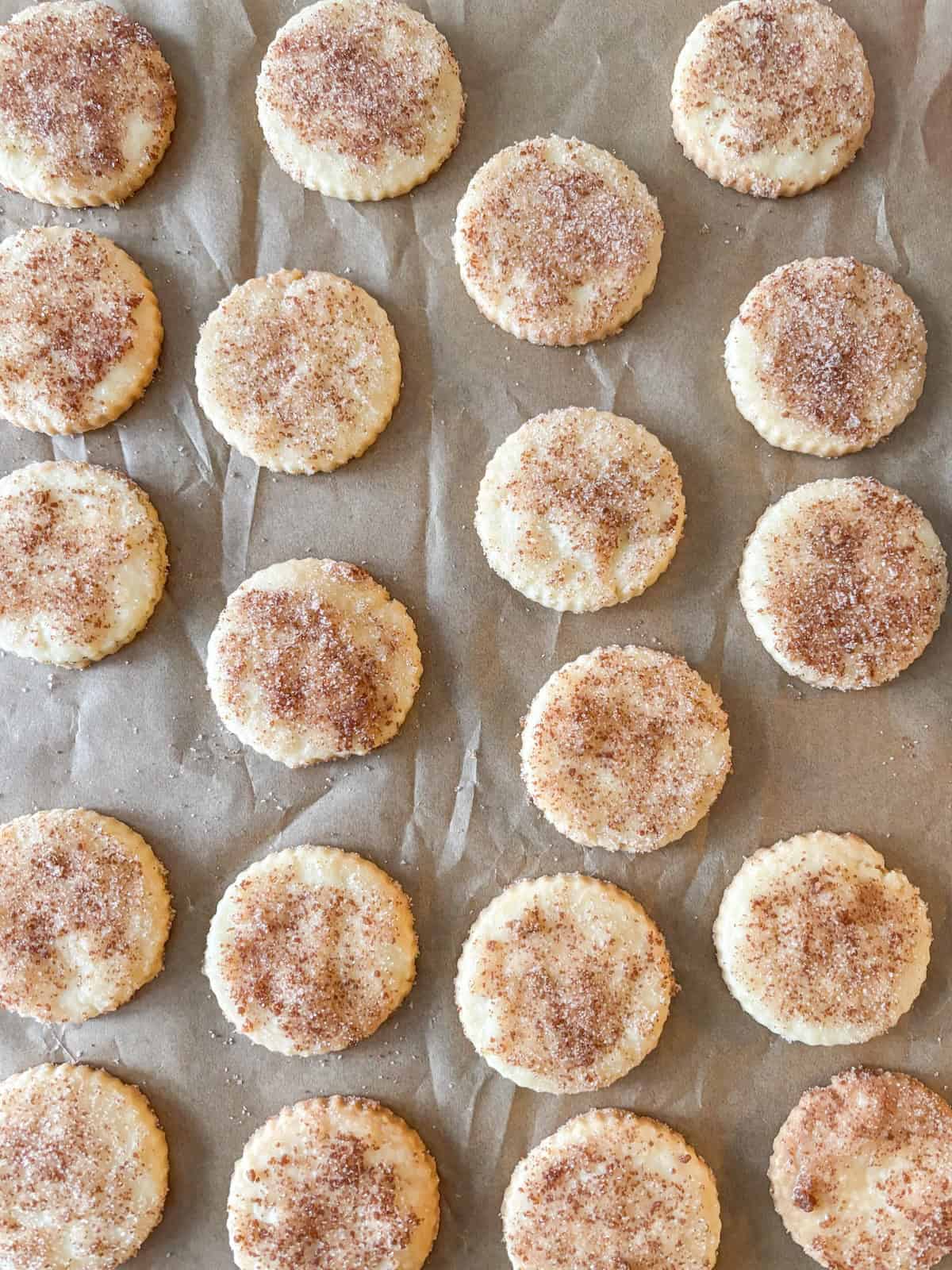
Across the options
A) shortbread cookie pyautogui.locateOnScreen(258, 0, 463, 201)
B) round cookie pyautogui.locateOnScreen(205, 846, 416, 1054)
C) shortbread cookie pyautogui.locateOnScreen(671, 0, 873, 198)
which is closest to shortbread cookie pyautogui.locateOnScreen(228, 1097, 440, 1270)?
round cookie pyautogui.locateOnScreen(205, 846, 416, 1054)

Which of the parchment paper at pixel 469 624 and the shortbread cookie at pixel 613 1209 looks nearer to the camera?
the shortbread cookie at pixel 613 1209

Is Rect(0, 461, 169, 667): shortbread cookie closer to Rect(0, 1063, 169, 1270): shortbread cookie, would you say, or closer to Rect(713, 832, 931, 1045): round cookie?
Rect(0, 1063, 169, 1270): shortbread cookie

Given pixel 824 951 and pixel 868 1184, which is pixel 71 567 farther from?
pixel 868 1184

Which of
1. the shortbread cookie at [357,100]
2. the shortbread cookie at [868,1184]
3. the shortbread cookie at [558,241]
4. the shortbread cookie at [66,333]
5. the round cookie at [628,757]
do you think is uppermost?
the shortbread cookie at [357,100]

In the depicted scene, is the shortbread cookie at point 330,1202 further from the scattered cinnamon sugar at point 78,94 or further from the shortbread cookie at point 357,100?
the scattered cinnamon sugar at point 78,94

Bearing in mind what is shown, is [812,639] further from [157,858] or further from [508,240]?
[157,858]

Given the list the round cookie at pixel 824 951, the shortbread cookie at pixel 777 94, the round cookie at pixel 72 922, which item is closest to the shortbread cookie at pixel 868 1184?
the round cookie at pixel 824 951
